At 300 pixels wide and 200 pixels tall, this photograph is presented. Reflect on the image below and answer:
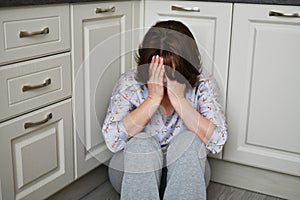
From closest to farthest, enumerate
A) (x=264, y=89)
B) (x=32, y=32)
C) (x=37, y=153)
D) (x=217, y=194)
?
(x=32, y=32)
(x=37, y=153)
(x=264, y=89)
(x=217, y=194)

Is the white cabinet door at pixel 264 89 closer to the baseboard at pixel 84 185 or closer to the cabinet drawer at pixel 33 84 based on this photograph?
the baseboard at pixel 84 185

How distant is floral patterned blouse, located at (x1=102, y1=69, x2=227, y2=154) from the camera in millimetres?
1554

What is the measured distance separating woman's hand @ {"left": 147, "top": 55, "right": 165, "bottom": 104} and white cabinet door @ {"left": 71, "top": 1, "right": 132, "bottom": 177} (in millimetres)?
258

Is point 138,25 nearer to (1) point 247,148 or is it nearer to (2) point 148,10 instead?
(2) point 148,10

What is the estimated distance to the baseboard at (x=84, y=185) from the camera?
171 cm

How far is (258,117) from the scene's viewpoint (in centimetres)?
177

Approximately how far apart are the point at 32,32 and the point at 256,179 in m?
1.13

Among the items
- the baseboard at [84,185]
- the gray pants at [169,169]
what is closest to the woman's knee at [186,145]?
the gray pants at [169,169]

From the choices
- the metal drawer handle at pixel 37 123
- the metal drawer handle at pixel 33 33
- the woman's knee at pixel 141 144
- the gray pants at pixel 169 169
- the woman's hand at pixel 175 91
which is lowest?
the gray pants at pixel 169 169

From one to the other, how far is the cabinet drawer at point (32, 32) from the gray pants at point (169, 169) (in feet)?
1.40

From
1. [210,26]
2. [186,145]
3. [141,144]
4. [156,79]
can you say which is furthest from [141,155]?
[210,26]

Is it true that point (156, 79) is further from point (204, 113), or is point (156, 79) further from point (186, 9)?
point (186, 9)

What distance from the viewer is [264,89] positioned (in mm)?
1731

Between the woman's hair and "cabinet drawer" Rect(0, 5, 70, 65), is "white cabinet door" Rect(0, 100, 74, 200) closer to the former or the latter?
"cabinet drawer" Rect(0, 5, 70, 65)
